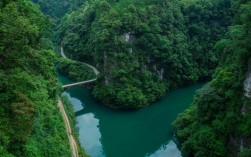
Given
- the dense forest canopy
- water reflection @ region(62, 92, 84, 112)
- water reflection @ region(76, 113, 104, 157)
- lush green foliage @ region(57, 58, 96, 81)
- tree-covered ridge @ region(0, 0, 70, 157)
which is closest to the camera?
tree-covered ridge @ region(0, 0, 70, 157)

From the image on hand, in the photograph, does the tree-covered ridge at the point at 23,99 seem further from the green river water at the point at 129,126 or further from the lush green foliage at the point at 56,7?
the lush green foliage at the point at 56,7

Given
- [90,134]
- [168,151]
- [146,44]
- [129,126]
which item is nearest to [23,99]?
[168,151]

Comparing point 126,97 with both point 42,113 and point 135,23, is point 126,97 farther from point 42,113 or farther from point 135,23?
point 42,113

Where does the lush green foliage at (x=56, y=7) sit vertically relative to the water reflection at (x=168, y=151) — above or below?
above

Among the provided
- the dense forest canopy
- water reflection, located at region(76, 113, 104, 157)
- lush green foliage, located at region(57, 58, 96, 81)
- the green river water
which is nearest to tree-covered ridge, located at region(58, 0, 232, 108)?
the dense forest canopy

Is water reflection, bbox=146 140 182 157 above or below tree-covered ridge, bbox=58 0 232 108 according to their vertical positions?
below

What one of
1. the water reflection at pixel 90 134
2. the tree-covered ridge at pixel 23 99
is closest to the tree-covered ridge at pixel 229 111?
the water reflection at pixel 90 134

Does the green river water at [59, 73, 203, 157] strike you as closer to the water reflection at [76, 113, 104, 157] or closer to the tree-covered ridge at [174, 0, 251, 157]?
the water reflection at [76, 113, 104, 157]
